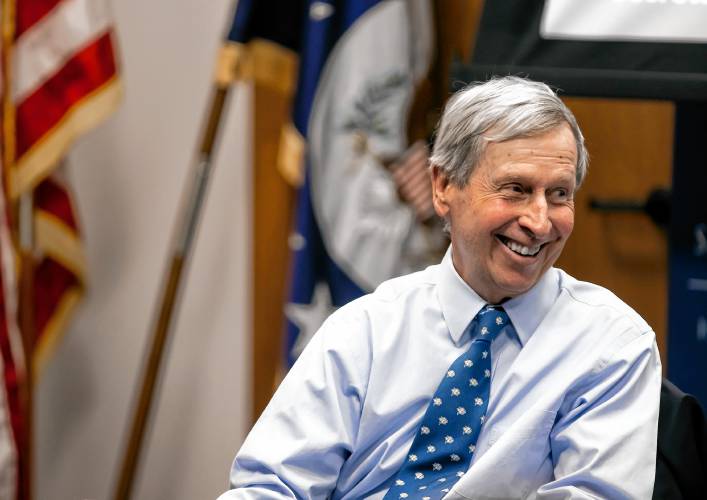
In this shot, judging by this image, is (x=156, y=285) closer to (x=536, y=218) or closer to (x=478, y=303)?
(x=478, y=303)

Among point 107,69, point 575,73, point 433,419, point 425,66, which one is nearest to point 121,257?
point 107,69

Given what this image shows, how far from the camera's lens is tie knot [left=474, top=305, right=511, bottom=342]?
5.39ft

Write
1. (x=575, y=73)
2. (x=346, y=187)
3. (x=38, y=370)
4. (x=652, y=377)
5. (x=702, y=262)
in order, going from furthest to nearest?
(x=38, y=370), (x=346, y=187), (x=702, y=262), (x=575, y=73), (x=652, y=377)

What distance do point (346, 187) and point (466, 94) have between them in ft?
4.96

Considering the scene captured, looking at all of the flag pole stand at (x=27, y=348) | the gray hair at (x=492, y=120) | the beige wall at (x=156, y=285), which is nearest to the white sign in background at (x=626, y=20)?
the gray hair at (x=492, y=120)

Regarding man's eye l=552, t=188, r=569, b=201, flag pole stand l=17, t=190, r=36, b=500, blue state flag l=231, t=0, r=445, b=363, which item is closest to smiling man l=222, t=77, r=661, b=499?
man's eye l=552, t=188, r=569, b=201

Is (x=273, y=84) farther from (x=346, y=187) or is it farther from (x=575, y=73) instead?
(x=575, y=73)

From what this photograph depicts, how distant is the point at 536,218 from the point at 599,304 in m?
0.18

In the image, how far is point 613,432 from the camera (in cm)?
149

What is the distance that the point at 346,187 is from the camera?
3115 mm

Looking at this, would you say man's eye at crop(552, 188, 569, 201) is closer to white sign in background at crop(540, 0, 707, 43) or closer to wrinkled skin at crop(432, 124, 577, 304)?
wrinkled skin at crop(432, 124, 577, 304)

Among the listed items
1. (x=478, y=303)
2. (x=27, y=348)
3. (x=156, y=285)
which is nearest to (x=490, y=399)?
(x=478, y=303)

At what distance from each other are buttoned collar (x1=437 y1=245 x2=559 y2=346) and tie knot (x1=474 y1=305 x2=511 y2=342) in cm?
1

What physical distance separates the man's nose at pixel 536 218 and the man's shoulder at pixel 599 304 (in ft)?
0.47
